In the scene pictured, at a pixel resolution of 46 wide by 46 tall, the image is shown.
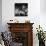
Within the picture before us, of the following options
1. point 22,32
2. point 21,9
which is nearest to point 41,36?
point 22,32

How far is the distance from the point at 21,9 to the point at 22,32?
0.93 m

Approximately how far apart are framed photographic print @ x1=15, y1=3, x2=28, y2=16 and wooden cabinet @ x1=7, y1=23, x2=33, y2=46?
0.47 m

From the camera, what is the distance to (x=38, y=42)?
19.7 feet

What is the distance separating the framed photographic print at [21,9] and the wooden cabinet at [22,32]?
1.53ft

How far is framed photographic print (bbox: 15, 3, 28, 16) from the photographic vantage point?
5891 millimetres

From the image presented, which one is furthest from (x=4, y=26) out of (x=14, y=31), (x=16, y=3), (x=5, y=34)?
(x=5, y=34)

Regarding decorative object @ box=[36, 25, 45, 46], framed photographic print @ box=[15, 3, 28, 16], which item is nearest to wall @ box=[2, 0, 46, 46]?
framed photographic print @ box=[15, 3, 28, 16]

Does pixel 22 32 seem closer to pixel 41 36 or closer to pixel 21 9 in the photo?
pixel 41 36

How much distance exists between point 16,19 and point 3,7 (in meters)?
0.73

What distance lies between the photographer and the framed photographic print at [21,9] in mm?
5891

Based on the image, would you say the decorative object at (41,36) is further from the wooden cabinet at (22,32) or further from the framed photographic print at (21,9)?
the framed photographic print at (21,9)

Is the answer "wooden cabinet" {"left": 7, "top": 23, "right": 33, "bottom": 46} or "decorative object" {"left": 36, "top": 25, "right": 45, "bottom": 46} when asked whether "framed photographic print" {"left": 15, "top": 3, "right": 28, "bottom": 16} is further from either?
"decorative object" {"left": 36, "top": 25, "right": 45, "bottom": 46}

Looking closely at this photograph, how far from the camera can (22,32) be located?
5.81m

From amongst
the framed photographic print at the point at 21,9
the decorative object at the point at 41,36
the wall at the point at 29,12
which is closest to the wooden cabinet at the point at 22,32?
the wall at the point at 29,12
